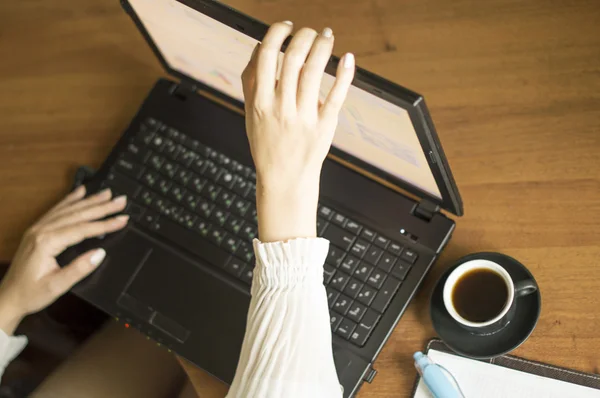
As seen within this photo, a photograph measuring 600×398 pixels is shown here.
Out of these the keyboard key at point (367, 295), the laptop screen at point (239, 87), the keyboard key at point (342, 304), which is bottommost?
the keyboard key at point (342, 304)

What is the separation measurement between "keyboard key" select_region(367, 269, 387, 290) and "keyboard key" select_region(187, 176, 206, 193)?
0.26m

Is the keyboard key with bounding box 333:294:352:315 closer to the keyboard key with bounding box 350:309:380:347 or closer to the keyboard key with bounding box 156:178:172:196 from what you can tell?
the keyboard key with bounding box 350:309:380:347

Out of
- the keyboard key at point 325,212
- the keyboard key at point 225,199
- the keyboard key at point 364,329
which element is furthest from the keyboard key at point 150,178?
the keyboard key at point 364,329

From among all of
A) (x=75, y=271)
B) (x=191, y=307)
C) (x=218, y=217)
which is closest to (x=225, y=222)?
(x=218, y=217)

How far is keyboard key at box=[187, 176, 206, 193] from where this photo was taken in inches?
32.0

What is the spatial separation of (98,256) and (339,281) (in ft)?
1.10

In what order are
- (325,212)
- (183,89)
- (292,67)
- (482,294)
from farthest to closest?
1. (183,89)
2. (325,212)
3. (482,294)
4. (292,67)

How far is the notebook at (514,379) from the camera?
655 millimetres

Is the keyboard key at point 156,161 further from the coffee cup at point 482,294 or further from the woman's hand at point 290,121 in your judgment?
the coffee cup at point 482,294

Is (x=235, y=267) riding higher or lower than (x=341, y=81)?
lower

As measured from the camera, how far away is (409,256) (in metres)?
0.72

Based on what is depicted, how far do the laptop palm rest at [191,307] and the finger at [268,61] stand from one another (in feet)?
1.00

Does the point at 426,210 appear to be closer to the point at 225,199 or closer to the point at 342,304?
the point at 342,304

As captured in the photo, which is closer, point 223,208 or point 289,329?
point 289,329
